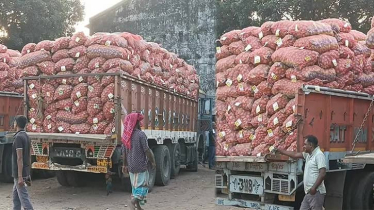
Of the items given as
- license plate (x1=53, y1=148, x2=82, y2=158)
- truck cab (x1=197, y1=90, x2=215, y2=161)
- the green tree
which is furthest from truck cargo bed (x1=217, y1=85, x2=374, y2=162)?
the green tree

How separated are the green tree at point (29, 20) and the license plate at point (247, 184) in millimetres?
15408

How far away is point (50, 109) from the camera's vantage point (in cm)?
884

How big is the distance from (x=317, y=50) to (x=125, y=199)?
4505 millimetres

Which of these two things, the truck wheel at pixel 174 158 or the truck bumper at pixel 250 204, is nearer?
the truck bumper at pixel 250 204

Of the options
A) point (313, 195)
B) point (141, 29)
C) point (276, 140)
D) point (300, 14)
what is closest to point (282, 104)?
point (276, 140)

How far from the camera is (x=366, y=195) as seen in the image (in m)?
6.52

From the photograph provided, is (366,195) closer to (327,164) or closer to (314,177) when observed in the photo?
(327,164)

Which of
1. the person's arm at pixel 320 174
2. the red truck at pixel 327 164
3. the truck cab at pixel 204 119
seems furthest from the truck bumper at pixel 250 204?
the truck cab at pixel 204 119

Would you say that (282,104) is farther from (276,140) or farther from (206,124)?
(206,124)

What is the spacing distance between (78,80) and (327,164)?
4692mm

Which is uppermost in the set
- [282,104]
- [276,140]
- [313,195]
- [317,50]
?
[317,50]

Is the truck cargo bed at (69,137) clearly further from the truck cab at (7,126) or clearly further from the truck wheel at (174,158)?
the truck wheel at (174,158)

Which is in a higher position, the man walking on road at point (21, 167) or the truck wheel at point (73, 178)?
the man walking on road at point (21, 167)

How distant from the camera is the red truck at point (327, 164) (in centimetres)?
603
